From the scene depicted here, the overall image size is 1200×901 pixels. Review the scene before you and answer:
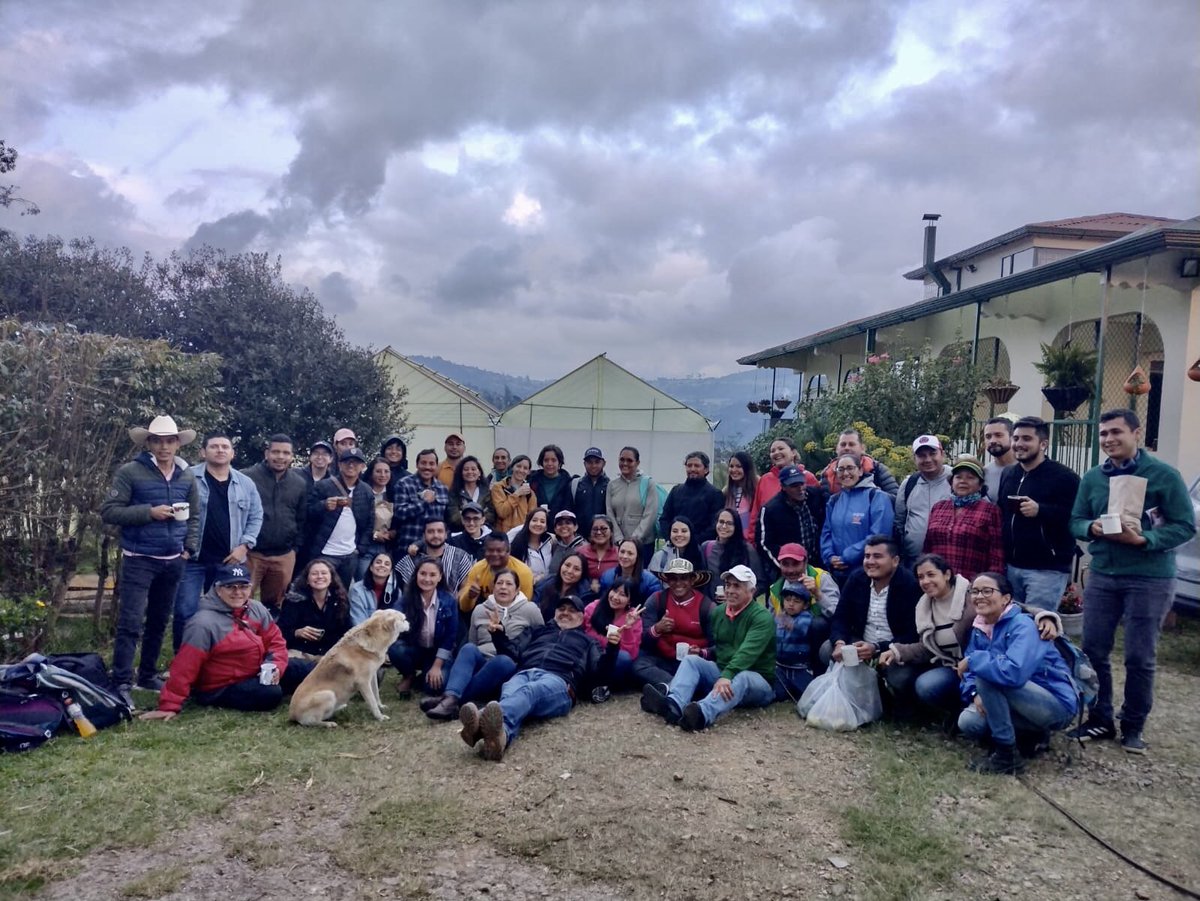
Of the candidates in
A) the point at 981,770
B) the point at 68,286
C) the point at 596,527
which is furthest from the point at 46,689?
the point at 68,286

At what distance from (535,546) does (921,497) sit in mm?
3094

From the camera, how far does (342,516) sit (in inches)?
272

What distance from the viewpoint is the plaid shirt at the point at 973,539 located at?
5461mm

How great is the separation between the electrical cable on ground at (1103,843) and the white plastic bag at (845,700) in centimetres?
101

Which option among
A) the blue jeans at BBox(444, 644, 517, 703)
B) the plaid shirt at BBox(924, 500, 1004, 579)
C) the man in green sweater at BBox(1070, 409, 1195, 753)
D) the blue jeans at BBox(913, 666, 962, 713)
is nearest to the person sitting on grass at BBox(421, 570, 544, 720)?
the blue jeans at BBox(444, 644, 517, 703)

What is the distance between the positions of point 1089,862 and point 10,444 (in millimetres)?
7243

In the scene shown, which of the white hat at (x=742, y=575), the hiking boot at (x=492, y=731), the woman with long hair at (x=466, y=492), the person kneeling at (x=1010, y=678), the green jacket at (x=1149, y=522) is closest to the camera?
the person kneeling at (x=1010, y=678)

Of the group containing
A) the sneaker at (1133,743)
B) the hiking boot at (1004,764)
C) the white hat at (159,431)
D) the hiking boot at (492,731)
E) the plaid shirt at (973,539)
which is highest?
the white hat at (159,431)

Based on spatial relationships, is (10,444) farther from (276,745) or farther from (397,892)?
(397,892)

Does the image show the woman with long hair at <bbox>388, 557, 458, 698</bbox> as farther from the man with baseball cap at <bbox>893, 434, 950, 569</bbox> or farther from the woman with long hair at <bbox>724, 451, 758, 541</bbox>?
the man with baseball cap at <bbox>893, 434, 950, 569</bbox>

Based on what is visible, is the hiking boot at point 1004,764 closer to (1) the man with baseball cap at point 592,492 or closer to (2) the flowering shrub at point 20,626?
(1) the man with baseball cap at point 592,492

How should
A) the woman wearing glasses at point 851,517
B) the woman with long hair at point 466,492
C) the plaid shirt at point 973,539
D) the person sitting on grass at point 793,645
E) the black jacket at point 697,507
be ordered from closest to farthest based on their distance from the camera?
the plaid shirt at point 973,539 < the person sitting on grass at point 793,645 < the woman wearing glasses at point 851,517 < the black jacket at point 697,507 < the woman with long hair at point 466,492

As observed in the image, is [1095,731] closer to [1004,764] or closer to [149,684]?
[1004,764]

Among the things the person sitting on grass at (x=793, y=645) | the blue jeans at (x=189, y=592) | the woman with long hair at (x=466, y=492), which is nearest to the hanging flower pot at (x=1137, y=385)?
the person sitting on grass at (x=793, y=645)
